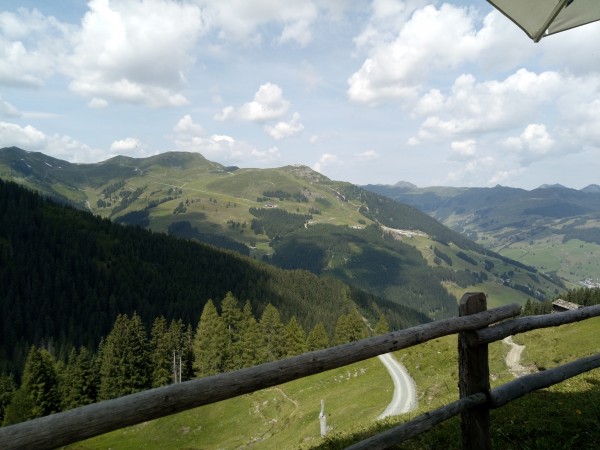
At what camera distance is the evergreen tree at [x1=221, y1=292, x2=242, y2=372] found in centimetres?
8000

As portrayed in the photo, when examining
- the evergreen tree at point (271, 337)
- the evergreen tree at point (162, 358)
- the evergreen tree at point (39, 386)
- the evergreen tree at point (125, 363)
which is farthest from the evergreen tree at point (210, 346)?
the evergreen tree at point (39, 386)

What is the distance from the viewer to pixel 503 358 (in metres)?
32.7

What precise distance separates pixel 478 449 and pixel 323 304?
6787 inches

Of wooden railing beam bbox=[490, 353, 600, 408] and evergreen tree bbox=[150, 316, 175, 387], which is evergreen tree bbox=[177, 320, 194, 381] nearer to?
evergreen tree bbox=[150, 316, 175, 387]

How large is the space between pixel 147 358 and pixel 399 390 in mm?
54972

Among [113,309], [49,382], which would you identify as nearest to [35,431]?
[49,382]

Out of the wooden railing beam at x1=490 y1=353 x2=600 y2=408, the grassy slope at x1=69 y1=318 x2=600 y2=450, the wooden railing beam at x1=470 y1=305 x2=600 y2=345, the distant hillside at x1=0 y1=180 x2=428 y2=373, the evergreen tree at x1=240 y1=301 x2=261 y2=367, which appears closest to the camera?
the wooden railing beam at x1=470 y1=305 x2=600 y2=345

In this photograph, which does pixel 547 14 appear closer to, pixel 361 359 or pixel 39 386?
pixel 361 359

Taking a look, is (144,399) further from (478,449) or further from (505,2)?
(505,2)

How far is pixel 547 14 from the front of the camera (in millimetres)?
5270

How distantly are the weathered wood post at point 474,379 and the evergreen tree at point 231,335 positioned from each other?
2985 inches

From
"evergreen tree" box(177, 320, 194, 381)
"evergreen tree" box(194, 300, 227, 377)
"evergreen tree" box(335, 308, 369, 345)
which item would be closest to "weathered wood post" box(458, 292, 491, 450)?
"evergreen tree" box(194, 300, 227, 377)

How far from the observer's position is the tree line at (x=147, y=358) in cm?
6581

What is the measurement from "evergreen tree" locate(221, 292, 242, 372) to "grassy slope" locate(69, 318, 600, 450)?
27845 mm
